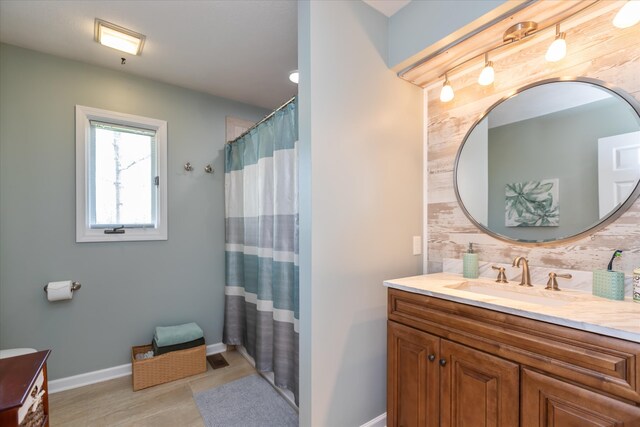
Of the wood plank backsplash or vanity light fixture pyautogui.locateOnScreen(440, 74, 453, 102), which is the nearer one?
the wood plank backsplash

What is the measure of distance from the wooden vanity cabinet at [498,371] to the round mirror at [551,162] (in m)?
0.63

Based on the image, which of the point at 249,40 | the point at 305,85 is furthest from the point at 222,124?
the point at 305,85

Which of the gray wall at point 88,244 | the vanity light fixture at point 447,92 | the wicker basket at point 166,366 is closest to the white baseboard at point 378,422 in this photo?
the wicker basket at point 166,366

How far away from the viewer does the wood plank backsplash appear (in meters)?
1.15

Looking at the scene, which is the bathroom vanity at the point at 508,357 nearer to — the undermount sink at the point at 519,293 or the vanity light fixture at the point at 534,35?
the undermount sink at the point at 519,293

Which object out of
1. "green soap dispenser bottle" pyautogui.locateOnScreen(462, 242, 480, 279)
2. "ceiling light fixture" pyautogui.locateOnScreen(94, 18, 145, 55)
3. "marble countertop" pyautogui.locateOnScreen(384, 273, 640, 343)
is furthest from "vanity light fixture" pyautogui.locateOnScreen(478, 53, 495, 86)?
"ceiling light fixture" pyautogui.locateOnScreen(94, 18, 145, 55)

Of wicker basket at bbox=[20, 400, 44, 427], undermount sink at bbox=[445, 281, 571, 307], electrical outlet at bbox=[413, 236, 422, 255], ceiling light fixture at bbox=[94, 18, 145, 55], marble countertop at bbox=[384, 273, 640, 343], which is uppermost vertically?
ceiling light fixture at bbox=[94, 18, 145, 55]

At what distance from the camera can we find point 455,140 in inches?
68.5

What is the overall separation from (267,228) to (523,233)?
1590 millimetres

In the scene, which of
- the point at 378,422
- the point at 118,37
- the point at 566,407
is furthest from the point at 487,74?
the point at 118,37

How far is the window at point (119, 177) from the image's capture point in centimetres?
215

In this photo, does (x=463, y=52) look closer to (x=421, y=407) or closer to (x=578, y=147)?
(x=578, y=147)

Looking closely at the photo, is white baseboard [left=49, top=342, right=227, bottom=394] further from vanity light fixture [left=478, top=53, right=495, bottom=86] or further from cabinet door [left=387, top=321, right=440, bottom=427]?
vanity light fixture [left=478, top=53, right=495, bottom=86]

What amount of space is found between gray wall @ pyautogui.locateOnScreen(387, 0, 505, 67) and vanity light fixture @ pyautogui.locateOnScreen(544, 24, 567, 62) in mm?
302
